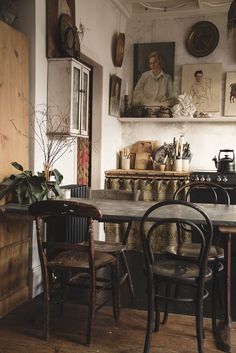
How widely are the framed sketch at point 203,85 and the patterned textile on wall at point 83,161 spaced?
60.2 inches

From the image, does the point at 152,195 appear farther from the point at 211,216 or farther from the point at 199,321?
the point at 199,321

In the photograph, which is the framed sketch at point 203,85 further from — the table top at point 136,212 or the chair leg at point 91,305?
the chair leg at point 91,305

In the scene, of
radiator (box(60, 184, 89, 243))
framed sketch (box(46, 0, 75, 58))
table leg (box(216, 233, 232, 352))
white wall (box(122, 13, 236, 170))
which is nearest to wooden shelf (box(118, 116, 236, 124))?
white wall (box(122, 13, 236, 170))

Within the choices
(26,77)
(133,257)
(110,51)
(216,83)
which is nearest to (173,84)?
(216,83)

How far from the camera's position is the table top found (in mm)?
2459

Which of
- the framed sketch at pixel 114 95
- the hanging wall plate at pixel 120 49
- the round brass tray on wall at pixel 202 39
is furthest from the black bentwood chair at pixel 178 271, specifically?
the round brass tray on wall at pixel 202 39

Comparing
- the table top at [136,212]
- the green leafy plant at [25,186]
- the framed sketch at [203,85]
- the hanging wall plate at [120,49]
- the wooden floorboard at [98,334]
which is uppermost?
→ the hanging wall plate at [120,49]

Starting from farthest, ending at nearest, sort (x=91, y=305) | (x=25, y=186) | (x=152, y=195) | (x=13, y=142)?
(x=152, y=195)
(x=13, y=142)
(x=25, y=186)
(x=91, y=305)

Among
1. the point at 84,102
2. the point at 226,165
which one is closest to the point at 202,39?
the point at 226,165

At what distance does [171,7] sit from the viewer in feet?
16.3

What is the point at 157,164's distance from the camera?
501 cm

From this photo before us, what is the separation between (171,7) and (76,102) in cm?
243

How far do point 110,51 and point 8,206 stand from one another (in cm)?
274

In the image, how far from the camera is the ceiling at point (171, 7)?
4793mm
